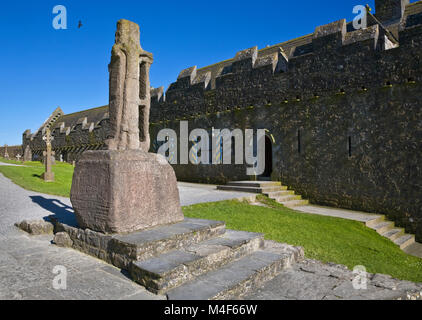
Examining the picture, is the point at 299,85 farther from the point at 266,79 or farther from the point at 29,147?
the point at 29,147

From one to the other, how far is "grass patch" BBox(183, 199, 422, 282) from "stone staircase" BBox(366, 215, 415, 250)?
0.65 meters

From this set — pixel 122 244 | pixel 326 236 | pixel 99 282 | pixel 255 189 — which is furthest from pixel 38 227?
pixel 255 189

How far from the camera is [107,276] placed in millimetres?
3102

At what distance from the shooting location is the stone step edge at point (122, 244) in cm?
324

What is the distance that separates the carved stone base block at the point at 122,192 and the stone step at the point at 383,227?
6.79 meters

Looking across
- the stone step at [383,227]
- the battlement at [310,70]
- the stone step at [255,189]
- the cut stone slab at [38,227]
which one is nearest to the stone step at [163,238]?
the cut stone slab at [38,227]

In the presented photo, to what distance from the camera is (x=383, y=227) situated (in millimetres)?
8711

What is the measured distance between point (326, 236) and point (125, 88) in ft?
16.8

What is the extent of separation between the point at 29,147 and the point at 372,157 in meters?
35.6

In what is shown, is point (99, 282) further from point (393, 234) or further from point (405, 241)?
point (405, 241)

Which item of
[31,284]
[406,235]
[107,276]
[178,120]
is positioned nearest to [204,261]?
[107,276]

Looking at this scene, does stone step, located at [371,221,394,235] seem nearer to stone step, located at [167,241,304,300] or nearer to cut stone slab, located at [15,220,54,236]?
stone step, located at [167,241,304,300]

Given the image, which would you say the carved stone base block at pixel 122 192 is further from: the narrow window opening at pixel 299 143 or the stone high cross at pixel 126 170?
the narrow window opening at pixel 299 143

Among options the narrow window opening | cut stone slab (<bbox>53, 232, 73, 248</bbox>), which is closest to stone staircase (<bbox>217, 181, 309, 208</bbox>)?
the narrow window opening
